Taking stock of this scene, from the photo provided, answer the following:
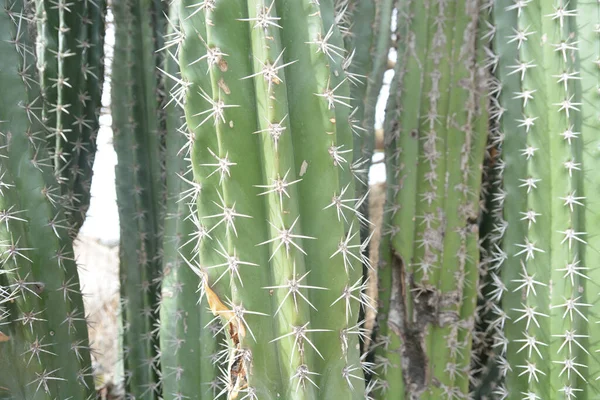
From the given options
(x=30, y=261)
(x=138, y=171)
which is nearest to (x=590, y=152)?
(x=138, y=171)

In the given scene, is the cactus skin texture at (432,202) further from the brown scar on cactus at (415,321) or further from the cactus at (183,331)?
the cactus at (183,331)

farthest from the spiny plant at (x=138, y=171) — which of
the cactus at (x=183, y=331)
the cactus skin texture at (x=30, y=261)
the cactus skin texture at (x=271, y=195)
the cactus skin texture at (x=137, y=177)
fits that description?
the cactus skin texture at (x=271, y=195)

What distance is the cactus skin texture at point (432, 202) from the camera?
237 centimetres

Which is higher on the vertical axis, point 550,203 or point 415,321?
point 550,203

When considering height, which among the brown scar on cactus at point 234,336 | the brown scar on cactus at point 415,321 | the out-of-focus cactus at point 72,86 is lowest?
the brown scar on cactus at point 415,321

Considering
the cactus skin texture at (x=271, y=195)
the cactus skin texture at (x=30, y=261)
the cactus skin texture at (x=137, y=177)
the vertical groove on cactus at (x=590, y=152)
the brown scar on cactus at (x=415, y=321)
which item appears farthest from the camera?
the cactus skin texture at (x=137, y=177)

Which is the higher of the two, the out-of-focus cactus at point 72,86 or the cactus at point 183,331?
the out-of-focus cactus at point 72,86

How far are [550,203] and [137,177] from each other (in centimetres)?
162

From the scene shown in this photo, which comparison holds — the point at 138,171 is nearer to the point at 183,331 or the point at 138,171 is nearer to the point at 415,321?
the point at 183,331

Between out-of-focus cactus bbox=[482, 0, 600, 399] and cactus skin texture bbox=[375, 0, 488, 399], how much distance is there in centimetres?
15

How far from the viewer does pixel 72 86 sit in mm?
2455

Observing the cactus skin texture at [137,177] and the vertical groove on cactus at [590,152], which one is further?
the cactus skin texture at [137,177]

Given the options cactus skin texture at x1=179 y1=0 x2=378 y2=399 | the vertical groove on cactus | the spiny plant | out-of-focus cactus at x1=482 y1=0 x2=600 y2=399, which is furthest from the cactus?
the vertical groove on cactus

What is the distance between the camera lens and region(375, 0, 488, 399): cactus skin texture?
2.37 metres
